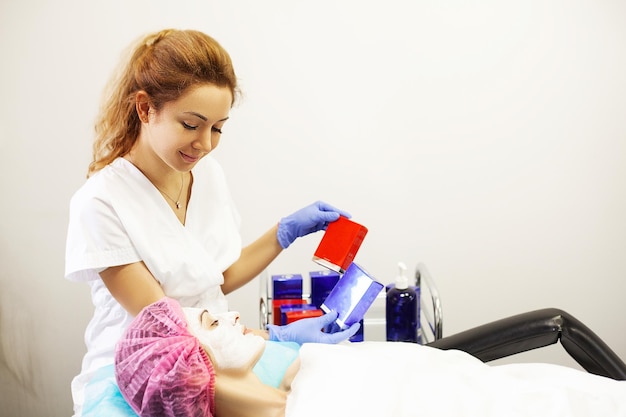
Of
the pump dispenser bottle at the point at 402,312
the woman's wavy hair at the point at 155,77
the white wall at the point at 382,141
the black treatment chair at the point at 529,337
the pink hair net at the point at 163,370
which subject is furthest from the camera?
the white wall at the point at 382,141

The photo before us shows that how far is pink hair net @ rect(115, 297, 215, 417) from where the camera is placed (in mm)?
1074

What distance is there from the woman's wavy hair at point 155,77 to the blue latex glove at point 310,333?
558 millimetres

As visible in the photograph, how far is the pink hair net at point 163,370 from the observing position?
1.07m

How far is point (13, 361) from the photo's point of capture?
2371 mm

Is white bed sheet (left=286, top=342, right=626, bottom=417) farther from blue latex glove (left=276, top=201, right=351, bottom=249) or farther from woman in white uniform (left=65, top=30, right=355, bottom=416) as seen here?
blue latex glove (left=276, top=201, right=351, bottom=249)

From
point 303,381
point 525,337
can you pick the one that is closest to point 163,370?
point 303,381

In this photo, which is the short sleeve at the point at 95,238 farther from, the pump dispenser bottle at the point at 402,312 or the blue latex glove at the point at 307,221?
the pump dispenser bottle at the point at 402,312

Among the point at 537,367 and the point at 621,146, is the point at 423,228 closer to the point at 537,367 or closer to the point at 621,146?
the point at 621,146

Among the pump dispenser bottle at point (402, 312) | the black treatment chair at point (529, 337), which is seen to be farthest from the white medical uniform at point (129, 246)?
the black treatment chair at point (529, 337)

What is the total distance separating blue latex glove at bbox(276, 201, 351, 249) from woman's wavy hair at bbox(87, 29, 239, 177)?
374mm

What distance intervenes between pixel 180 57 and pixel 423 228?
126 cm

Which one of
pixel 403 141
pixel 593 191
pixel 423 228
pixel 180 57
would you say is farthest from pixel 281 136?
pixel 593 191

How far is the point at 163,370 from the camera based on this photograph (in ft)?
3.52

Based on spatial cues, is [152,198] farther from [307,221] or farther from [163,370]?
[163,370]
